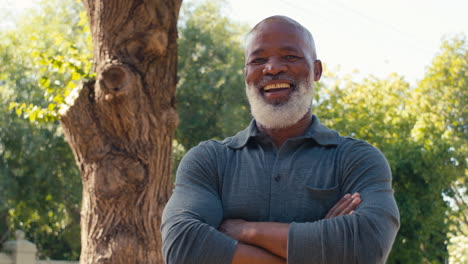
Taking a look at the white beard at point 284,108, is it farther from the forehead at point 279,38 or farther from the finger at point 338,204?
the finger at point 338,204

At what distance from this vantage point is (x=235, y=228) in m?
2.22

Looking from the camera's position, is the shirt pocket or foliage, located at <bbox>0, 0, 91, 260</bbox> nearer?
the shirt pocket

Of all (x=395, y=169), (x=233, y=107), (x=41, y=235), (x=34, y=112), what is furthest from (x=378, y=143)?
(x=41, y=235)

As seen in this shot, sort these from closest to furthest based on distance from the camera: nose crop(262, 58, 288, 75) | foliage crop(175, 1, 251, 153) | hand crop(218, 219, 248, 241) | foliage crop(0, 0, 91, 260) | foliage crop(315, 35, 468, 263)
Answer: hand crop(218, 219, 248, 241), nose crop(262, 58, 288, 75), foliage crop(315, 35, 468, 263), foliage crop(0, 0, 91, 260), foliage crop(175, 1, 251, 153)

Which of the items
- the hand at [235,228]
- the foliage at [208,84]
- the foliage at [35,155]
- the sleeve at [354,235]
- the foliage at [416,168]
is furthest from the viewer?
the foliage at [208,84]

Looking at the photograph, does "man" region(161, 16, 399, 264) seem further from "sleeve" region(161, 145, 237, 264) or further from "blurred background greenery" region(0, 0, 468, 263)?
"blurred background greenery" region(0, 0, 468, 263)

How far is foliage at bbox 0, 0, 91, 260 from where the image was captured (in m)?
16.7

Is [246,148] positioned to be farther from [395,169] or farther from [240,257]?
[395,169]

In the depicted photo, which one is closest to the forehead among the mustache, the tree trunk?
the mustache

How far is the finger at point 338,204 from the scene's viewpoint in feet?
7.21

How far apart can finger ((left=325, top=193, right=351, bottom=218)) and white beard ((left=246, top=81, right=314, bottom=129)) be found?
377 mm

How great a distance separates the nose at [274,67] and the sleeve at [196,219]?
405mm

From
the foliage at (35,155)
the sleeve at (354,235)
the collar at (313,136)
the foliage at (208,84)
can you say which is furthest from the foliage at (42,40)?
the sleeve at (354,235)

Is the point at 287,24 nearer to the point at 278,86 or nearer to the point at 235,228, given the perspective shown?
the point at 278,86
